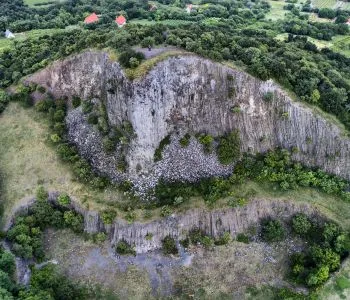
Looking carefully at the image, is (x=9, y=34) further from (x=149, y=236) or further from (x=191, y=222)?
(x=191, y=222)

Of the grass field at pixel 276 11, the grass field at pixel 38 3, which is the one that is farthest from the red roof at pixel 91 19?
the grass field at pixel 276 11

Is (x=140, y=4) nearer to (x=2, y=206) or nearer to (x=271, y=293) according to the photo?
(x=2, y=206)

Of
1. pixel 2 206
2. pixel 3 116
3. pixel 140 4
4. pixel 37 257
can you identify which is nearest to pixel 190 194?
pixel 37 257

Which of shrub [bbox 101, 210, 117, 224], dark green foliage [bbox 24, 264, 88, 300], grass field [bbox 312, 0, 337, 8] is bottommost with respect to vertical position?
dark green foliage [bbox 24, 264, 88, 300]

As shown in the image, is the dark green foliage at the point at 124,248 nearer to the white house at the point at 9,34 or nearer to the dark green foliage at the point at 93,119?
the dark green foliage at the point at 93,119

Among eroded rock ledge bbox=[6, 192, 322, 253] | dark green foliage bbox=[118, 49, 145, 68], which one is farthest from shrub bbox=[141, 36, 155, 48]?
eroded rock ledge bbox=[6, 192, 322, 253]

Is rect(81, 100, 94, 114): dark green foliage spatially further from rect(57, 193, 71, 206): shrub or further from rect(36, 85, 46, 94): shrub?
rect(57, 193, 71, 206): shrub
